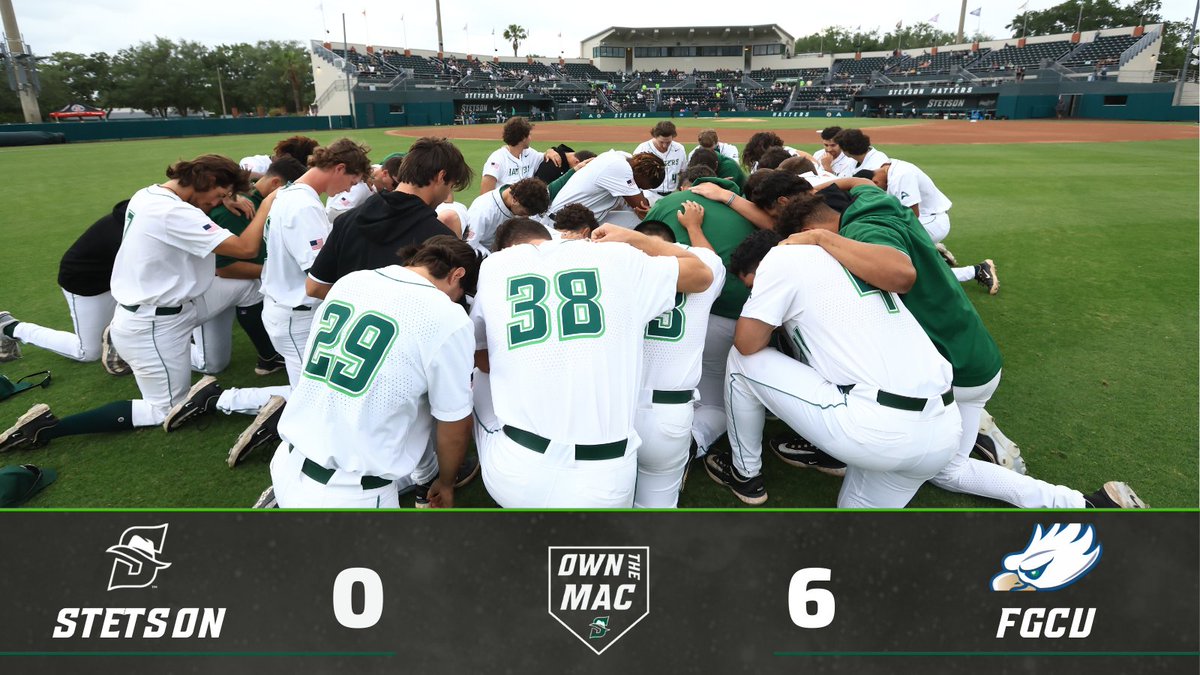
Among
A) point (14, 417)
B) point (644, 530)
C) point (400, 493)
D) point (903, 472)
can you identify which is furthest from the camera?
point (14, 417)

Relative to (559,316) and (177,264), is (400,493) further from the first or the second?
(177,264)

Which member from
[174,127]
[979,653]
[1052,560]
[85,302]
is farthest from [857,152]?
[174,127]

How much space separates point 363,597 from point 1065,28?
97.0 m

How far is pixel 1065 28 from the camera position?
71875mm

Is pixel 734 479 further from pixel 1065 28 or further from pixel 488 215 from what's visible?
pixel 1065 28

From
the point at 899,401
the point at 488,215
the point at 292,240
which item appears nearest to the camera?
the point at 899,401

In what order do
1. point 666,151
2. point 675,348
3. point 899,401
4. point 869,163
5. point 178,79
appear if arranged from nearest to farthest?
point 899,401
point 675,348
point 869,163
point 666,151
point 178,79

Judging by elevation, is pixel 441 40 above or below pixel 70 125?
above

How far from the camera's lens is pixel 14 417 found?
14.5 ft

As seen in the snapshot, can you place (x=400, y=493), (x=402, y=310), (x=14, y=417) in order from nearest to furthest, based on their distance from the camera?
(x=402, y=310)
(x=400, y=493)
(x=14, y=417)

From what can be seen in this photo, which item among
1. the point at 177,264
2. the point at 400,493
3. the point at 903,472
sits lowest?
the point at 400,493

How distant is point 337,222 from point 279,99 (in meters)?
78.1

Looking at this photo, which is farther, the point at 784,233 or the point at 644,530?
the point at 784,233

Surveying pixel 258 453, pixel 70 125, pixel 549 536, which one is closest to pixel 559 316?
pixel 549 536
